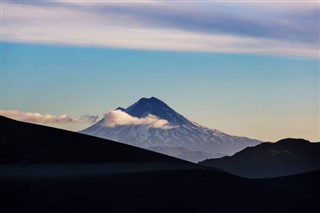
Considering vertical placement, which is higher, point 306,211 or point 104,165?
point 104,165

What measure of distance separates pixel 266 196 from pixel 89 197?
53522mm

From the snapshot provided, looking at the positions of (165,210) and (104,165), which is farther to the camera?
(104,165)

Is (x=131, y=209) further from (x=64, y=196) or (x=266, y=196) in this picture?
(x=266, y=196)

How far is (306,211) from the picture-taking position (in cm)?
17388

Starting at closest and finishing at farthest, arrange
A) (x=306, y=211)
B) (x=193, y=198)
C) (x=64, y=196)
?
(x=64, y=196) < (x=193, y=198) < (x=306, y=211)

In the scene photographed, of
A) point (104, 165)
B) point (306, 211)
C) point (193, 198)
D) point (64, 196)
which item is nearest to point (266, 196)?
point (306, 211)

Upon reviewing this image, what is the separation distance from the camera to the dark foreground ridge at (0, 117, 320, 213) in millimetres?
143625

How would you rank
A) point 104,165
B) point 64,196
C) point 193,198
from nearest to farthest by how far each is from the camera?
point 64,196, point 193,198, point 104,165

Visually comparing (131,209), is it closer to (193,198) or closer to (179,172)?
(193,198)

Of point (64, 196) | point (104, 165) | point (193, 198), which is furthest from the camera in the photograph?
point (104, 165)

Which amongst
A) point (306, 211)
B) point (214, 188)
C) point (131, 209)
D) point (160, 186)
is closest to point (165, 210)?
point (131, 209)

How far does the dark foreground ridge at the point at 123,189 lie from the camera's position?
14362cm

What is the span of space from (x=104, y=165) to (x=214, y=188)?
3341 centimetres

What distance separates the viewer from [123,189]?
528 feet
